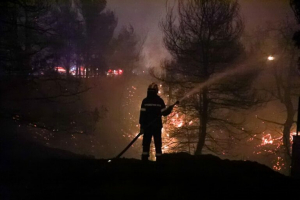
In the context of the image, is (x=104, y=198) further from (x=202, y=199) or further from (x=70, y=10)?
(x=70, y=10)

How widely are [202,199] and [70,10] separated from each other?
30.5 meters

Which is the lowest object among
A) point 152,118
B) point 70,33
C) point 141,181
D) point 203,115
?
point 141,181

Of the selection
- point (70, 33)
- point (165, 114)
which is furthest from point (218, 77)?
point (70, 33)

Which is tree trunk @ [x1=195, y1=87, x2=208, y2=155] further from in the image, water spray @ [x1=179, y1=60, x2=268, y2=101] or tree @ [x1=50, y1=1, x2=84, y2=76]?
tree @ [x1=50, y1=1, x2=84, y2=76]

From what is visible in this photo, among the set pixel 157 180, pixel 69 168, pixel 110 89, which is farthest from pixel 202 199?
pixel 110 89

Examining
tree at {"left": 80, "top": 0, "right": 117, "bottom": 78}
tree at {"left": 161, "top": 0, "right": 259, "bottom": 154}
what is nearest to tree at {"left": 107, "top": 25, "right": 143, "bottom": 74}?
tree at {"left": 80, "top": 0, "right": 117, "bottom": 78}

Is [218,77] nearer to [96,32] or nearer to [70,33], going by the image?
[70,33]

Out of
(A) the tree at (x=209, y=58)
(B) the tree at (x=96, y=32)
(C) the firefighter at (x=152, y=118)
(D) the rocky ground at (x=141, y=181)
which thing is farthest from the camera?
(B) the tree at (x=96, y=32)

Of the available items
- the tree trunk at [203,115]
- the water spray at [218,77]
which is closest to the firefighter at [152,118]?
the water spray at [218,77]

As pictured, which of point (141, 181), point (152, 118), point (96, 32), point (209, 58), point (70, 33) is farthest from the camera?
point (96, 32)

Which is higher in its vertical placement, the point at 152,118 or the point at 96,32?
the point at 96,32

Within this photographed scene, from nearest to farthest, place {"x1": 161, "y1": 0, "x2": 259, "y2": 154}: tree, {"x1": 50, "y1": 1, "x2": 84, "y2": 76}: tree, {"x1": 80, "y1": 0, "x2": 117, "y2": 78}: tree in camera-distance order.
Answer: {"x1": 161, "y1": 0, "x2": 259, "y2": 154}: tree < {"x1": 50, "y1": 1, "x2": 84, "y2": 76}: tree < {"x1": 80, "y1": 0, "x2": 117, "y2": 78}: tree

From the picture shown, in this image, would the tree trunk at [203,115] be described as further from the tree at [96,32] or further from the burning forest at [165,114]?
the tree at [96,32]

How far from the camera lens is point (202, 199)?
390 cm
